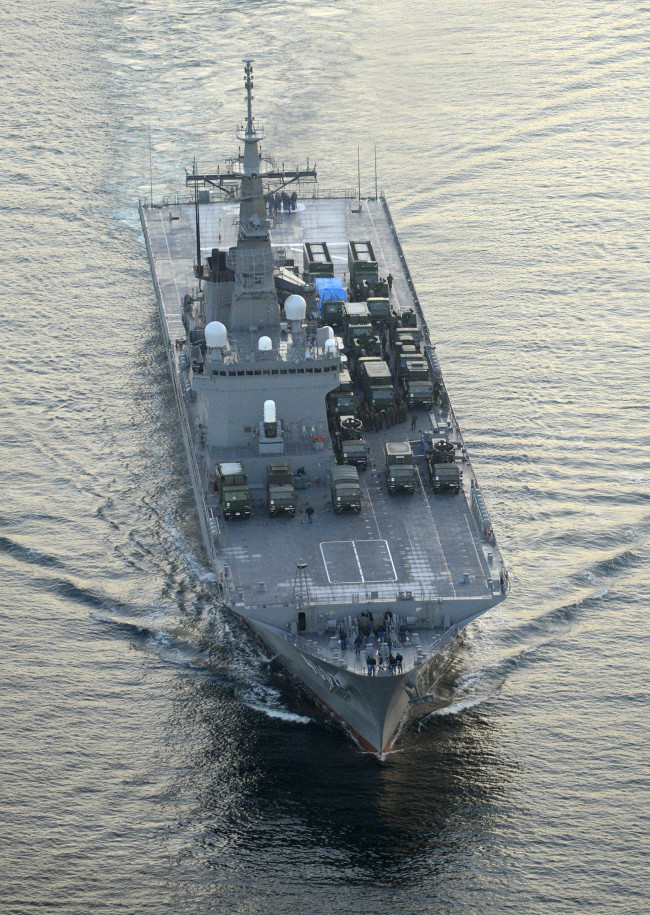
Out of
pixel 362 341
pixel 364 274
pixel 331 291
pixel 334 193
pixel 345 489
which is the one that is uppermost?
pixel 334 193

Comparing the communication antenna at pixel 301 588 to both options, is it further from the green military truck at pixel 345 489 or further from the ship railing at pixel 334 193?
the ship railing at pixel 334 193

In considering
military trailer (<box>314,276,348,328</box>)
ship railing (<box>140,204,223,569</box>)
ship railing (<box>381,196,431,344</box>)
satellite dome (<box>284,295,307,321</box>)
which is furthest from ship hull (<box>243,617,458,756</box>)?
ship railing (<box>381,196,431,344</box>)

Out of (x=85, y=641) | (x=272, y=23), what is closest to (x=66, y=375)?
(x=85, y=641)

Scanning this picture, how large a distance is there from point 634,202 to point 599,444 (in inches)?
1082

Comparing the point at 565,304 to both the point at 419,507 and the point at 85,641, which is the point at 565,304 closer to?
the point at 419,507

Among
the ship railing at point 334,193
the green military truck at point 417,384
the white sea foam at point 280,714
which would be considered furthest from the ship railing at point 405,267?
the white sea foam at point 280,714

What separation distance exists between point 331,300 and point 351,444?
45.5ft

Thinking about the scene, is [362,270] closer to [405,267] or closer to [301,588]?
[405,267]

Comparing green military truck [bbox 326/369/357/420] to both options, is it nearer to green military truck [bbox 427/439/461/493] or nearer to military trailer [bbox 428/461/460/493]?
green military truck [bbox 427/439/461/493]

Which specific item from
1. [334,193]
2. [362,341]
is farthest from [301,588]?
[334,193]

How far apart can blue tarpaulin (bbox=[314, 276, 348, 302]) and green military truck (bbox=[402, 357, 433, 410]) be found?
7499 mm

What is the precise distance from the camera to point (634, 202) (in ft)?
338

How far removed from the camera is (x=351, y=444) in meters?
71.6

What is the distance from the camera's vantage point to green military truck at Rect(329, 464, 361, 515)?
6850 cm
